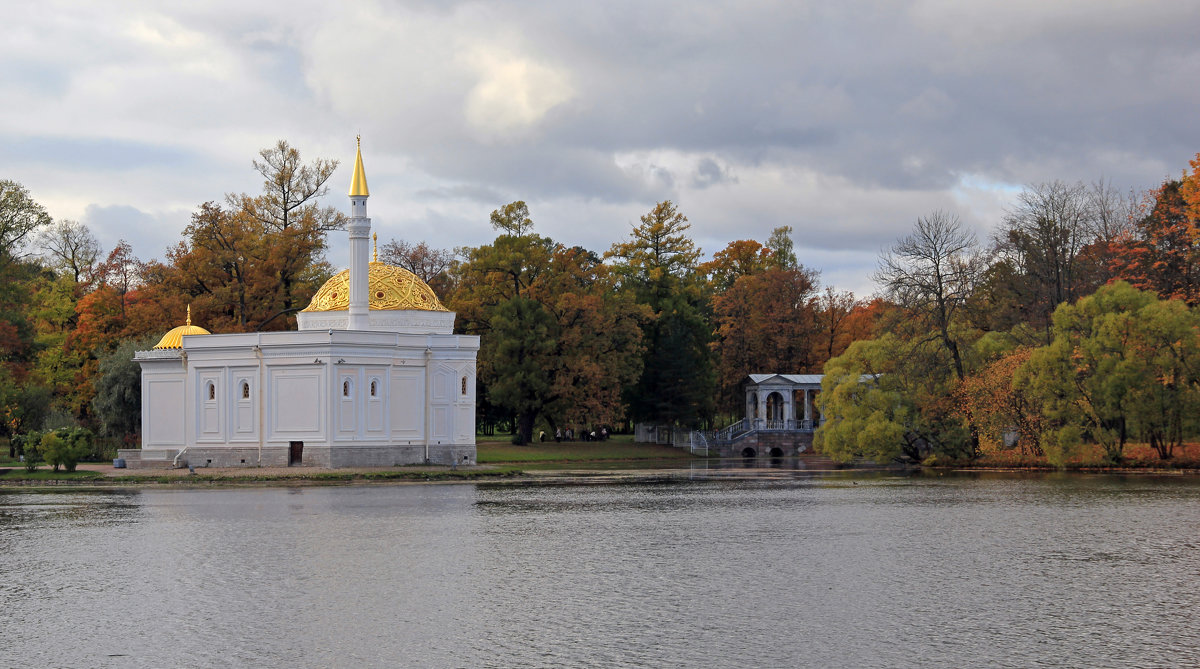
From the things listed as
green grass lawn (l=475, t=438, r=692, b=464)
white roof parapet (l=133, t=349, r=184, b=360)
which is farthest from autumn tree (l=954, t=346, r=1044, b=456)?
white roof parapet (l=133, t=349, r=184, b=360)

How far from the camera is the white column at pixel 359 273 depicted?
57.9 meters

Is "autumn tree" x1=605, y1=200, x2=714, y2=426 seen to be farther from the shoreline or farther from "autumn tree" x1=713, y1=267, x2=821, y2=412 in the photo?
the shoreline

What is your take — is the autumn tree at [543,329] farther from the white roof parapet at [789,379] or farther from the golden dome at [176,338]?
the golden dome at [176,338]

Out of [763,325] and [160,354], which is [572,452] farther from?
[160,354]

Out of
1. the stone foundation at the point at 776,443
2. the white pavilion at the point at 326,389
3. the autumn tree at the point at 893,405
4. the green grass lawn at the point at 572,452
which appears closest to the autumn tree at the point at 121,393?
the white pavilion at the point at 326,389

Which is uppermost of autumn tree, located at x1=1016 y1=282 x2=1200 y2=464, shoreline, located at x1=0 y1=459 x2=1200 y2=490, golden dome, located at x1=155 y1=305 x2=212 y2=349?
golden dome, located at x1=155 y1=305 x2=212 y2=349

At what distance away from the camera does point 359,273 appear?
58.0 metres

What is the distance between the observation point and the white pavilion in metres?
54.3

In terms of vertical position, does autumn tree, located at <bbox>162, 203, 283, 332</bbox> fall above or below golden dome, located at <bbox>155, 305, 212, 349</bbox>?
above

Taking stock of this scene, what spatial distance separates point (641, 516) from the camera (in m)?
33.6

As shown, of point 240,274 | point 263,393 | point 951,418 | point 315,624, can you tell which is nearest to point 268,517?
point 315,624

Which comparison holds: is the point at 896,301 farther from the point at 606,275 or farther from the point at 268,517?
the point at 268,517

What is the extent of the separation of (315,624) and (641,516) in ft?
54.5

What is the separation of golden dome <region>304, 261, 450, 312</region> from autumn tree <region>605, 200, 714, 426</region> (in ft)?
62.0
